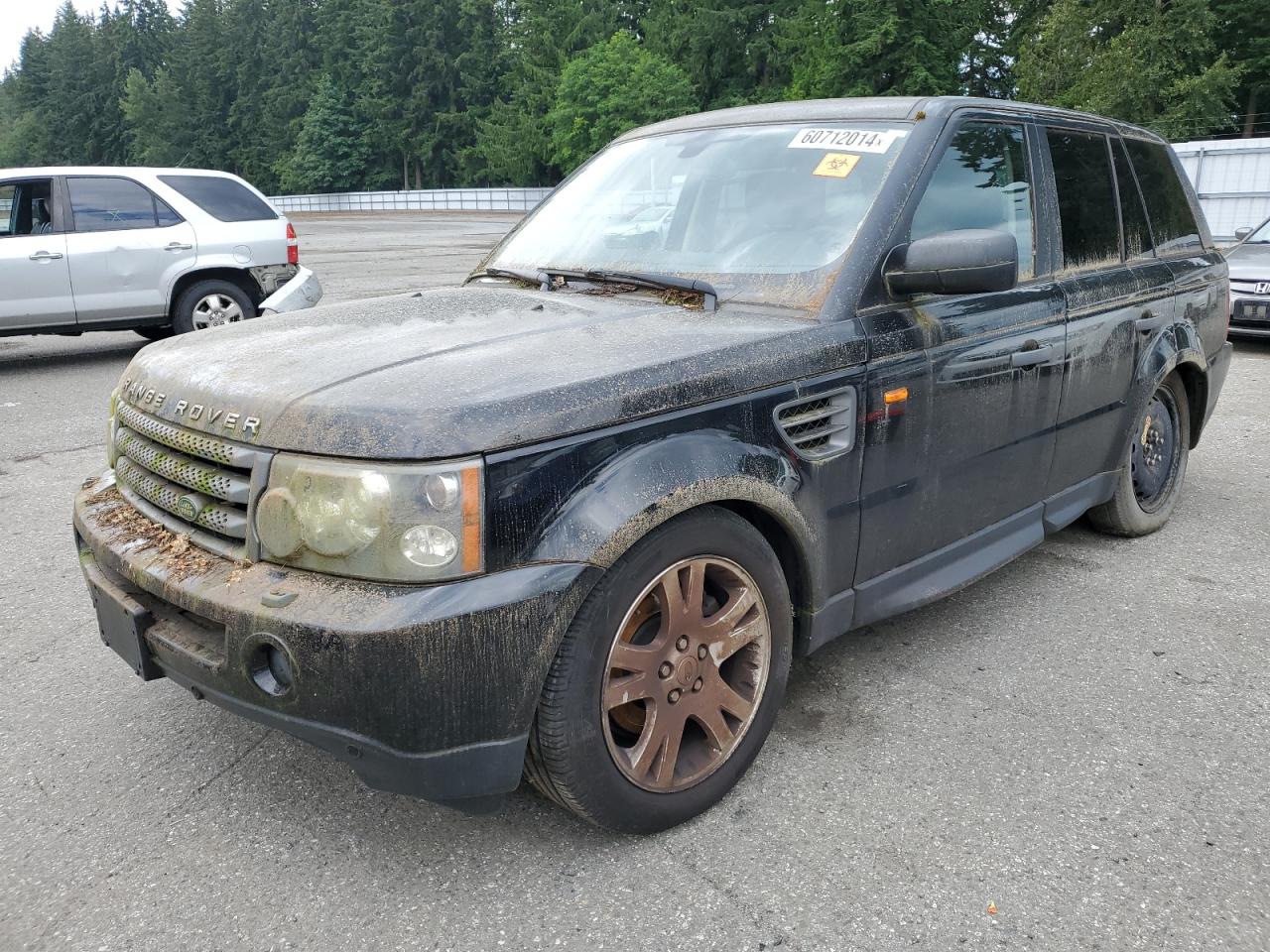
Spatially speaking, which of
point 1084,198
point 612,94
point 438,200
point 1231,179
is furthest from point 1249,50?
point 1084,198

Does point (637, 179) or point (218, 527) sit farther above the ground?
point (637, 179)

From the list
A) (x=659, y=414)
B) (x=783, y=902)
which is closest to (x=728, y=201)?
(x=659, y=414)

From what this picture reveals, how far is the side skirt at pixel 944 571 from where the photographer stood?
116 inches

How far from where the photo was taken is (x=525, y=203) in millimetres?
54094

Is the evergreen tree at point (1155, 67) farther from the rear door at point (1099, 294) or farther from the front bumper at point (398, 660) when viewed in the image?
the front bumper at point (398, 660)

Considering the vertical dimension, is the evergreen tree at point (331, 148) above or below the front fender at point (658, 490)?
above

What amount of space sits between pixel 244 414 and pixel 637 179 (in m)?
1.92

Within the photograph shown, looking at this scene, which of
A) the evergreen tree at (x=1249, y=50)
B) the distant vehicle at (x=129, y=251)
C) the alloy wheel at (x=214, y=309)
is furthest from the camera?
the evergreen tree at (x=1249, y=50)

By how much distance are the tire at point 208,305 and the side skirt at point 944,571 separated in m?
8.01

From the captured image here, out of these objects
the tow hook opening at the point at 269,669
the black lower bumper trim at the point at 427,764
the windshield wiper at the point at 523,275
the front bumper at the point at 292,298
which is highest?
the windshield wiper at the point at 523,275

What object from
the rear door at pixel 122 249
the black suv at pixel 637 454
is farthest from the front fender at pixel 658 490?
the rear door at pixel 122 249

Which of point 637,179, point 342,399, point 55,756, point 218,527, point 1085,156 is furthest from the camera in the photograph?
point 1085,156

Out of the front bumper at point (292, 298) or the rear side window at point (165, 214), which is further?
the rear side window at point (165, 214)

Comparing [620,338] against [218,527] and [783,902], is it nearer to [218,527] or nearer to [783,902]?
[218,527]
